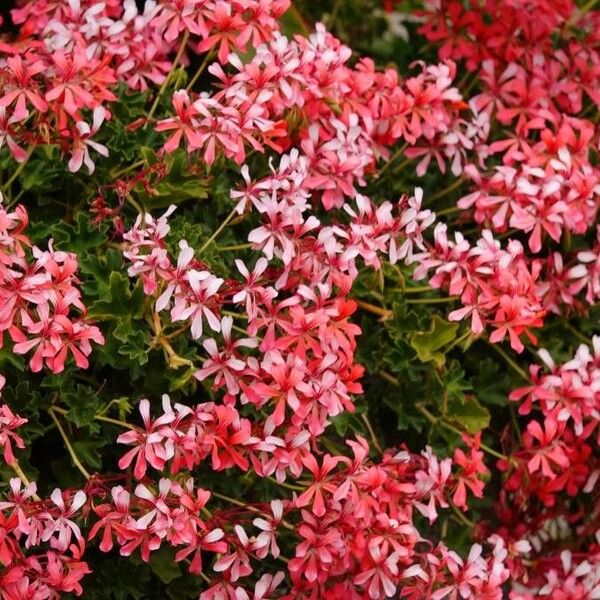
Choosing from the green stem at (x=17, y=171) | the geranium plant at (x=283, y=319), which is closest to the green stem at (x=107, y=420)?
the geranium plant at (x=283, y=319)

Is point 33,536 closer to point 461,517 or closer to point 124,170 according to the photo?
point 124,170

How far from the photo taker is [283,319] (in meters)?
1.95

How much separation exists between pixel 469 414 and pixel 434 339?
16 cm

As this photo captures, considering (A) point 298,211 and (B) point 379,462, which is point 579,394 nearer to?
(B) point 379,462

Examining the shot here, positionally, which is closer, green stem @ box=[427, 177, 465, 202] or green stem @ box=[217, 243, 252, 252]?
green stem @ box=[217, 243, 252, 252]

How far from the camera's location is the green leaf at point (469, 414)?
2.21 metres

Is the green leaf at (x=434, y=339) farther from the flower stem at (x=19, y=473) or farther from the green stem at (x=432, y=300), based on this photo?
the flower stem at (x=19, y=473)

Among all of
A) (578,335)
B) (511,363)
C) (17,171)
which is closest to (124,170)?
(17,171)

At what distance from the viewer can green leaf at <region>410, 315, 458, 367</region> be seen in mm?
2152

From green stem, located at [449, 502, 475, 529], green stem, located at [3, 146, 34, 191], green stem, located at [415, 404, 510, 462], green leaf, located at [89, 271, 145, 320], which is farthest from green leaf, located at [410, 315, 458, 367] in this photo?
green stem, located at [3, 146, 34, 191]

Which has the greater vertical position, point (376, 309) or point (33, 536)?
point (376, 309)

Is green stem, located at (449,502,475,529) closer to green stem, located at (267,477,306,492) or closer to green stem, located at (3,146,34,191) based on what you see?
green stem, located at (267,477,306,492)

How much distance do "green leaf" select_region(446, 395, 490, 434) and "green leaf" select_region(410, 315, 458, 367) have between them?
99 mm

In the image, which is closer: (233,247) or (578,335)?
(233,247)
